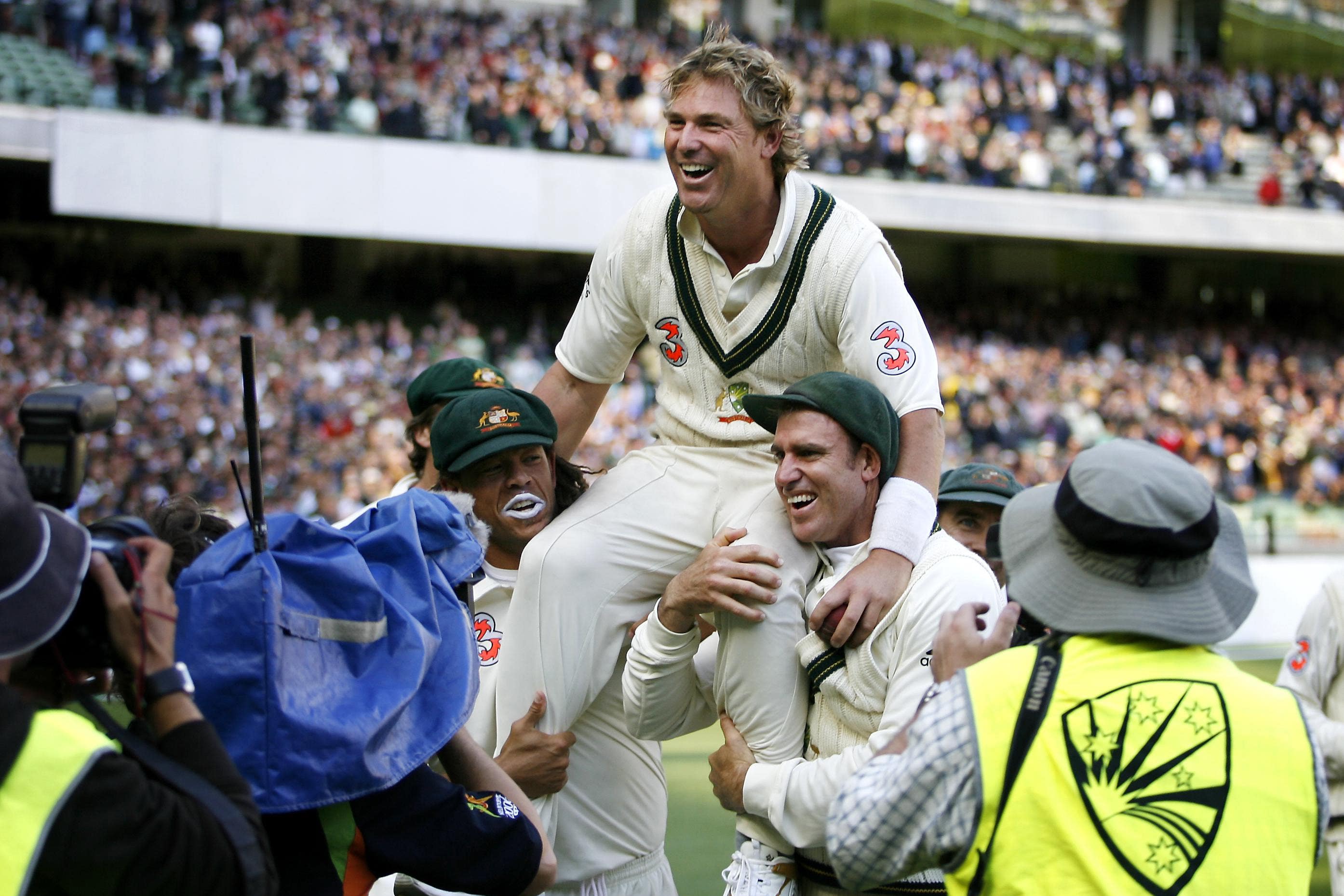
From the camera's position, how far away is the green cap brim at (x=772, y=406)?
2.78 meters

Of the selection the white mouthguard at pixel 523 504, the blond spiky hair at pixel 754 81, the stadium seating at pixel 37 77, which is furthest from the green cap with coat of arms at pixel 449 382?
the stadium seating at pixel 37 77

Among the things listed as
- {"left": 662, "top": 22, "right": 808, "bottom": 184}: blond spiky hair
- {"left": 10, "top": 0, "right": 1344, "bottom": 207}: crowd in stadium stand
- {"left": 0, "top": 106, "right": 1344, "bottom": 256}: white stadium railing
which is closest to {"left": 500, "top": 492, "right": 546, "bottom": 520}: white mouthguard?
{"left": 662, "top": 22, "right": 808, "bottom": 184}: blond spiky hair

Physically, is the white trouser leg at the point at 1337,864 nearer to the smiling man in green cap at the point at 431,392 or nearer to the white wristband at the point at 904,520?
the white wristband at the point at 904,520

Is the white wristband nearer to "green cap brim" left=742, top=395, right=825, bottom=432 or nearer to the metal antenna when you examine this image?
"green cap brim" left=742, top=395, right=825, bottom=432

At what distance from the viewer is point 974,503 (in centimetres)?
419

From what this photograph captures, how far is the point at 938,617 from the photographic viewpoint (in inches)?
101

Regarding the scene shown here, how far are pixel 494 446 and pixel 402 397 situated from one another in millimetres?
12833

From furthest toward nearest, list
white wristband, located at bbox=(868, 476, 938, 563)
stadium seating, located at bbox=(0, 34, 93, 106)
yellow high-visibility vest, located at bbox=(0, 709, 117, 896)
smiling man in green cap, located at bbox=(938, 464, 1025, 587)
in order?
stadium seating, located at bbox=(0, 34, 93, 106) < smiling man in green cap, located at bbox=(938, 464, 1025, 587) < white wristband, located at bbox=(868, 476, 938, 563) < yellow high-visibility vest, located at bbox=(0, 709, 117, 896)

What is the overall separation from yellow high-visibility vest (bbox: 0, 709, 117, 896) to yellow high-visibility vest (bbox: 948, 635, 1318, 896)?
3.73ft

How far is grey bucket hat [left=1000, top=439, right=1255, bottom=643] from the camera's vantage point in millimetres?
1939

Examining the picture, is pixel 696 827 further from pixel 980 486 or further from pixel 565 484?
pixel 565 484

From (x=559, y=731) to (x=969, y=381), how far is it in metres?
17.2

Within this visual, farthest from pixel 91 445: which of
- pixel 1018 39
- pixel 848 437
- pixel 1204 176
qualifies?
pixel 1018 39

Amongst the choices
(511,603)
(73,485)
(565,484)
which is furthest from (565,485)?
(73,485)
